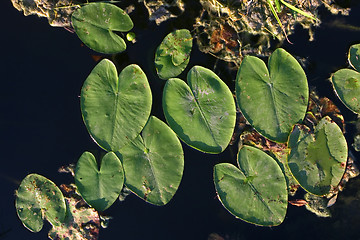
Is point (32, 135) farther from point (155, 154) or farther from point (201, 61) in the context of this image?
point (201, 61)

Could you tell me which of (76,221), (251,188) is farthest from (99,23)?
(251,188)

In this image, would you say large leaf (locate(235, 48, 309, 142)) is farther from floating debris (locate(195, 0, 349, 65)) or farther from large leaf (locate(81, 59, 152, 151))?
large leaf (locate(81, 59, 152, 151))

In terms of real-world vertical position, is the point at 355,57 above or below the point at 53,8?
below

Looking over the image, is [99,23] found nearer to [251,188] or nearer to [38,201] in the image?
[38,201]

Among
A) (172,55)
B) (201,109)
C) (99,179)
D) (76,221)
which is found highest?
(172,55)

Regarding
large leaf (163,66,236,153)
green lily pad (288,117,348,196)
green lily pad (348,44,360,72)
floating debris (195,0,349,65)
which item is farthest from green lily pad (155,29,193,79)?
green lily pad (348,44,360,72)

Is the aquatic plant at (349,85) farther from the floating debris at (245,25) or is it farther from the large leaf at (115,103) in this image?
the large leaf at (115,103)

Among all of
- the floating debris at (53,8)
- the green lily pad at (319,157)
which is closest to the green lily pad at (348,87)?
the green lily pad at (319,157)
